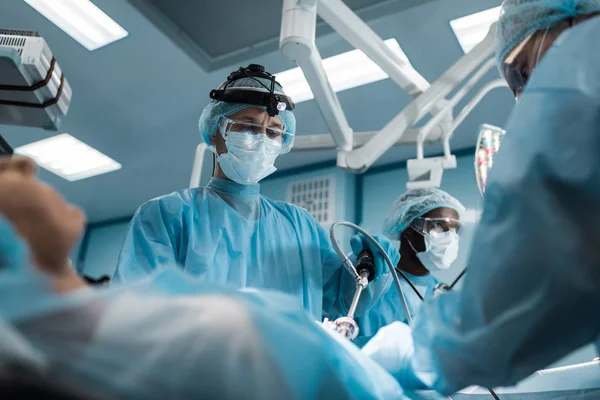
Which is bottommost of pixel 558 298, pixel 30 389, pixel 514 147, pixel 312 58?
pixel 30 389

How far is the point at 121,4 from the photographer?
2.71m

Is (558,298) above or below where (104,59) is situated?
below

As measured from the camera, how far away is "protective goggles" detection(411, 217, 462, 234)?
233 centimetres

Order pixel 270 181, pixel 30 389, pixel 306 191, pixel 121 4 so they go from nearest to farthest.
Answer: pixel 30 389 → pixel 121 4 → pixel 306 191 → pixel 270 181

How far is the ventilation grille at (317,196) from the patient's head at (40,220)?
10.3ft

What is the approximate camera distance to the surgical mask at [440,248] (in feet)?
7.50

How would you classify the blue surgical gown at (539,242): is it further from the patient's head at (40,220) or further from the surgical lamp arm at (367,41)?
the surgical lamp arm at (367,41)

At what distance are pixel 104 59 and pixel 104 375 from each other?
2959mm

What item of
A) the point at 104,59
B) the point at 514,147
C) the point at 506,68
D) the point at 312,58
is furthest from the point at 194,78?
the point at 514,147

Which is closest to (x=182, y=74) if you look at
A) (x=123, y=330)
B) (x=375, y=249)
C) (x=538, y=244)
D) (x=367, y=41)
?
(x=367, y=41)

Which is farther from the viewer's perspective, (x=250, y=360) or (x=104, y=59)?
(x=104, y=59)

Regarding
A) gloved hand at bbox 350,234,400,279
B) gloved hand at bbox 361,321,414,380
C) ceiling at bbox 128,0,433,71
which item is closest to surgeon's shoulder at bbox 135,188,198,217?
gloved hand at bbox 350,234,400,279

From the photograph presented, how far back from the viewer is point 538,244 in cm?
71

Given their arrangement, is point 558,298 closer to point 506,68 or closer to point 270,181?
point 506,68
